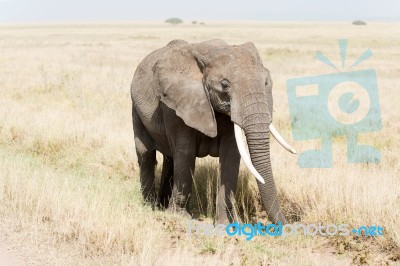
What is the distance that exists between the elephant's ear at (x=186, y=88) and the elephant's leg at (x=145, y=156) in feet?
4.07

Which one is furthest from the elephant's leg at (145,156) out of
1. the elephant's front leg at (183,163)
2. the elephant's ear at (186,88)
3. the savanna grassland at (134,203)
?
the elephant's ear at (186,88)

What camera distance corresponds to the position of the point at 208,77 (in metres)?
5.33

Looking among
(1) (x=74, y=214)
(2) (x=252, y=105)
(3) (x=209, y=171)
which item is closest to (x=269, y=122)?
(2) (x=252, y=105)

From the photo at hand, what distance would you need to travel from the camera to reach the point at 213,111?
5.32m

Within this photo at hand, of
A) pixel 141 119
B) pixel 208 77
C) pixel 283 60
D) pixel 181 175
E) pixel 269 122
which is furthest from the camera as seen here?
pixel 283 60

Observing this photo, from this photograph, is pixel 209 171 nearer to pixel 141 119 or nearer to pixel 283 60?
pixel 141 119

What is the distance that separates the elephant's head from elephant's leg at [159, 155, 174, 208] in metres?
1.72

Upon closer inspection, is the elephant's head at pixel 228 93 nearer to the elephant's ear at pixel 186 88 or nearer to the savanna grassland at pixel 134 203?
the elephant's ear at pixel 186 88

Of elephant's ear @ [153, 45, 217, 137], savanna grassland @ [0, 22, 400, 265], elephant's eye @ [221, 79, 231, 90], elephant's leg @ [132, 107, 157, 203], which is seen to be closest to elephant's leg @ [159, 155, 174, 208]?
elephant's leg @ [132, 107, 157, 203]

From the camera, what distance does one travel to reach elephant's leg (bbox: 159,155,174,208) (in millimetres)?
7250

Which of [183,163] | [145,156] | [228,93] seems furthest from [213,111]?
[145,156]

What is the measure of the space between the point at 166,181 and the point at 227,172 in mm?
1778

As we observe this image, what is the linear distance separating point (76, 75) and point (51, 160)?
9.78m

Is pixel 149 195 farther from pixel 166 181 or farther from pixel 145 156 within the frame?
pixel 145 156
